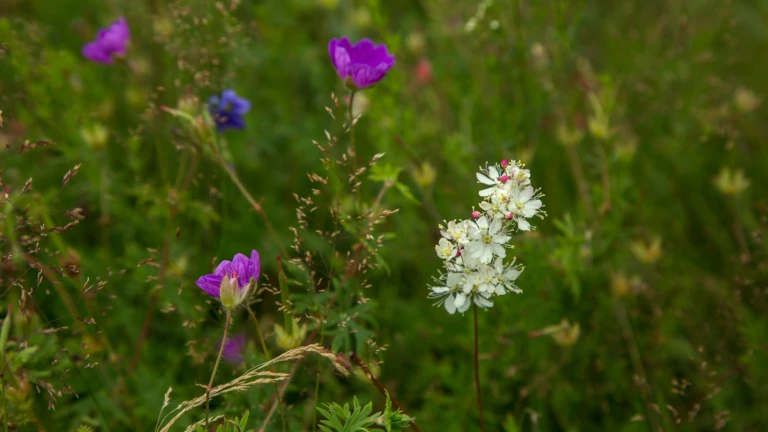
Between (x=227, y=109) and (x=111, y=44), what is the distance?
1.88ft

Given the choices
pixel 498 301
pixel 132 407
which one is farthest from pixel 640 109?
pixel 132 407

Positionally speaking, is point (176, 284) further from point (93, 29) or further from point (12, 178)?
point (93, 29)

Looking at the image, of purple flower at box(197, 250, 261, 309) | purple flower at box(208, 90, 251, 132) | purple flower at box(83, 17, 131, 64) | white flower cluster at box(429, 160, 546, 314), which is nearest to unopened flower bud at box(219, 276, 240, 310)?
purple flower at box(197, 250, 261, 309)

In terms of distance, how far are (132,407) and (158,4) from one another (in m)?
2.12

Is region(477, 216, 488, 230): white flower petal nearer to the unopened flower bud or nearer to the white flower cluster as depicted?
the white flower cluster

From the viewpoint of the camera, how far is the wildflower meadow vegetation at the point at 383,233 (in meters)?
1.57

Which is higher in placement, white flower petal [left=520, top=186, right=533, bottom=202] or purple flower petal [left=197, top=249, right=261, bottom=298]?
white flower petal [left=520, top=186, right=533, bottom=202]

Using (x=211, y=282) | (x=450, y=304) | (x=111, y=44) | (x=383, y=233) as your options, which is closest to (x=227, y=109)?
(x=111, y=44)

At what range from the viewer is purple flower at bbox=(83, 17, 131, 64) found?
2.30 metres

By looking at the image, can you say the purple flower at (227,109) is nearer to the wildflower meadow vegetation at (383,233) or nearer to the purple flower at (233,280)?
the wildflower meadow vegetation at (383,233)

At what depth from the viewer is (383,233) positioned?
1890 millimetres

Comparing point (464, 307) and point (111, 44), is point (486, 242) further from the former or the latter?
point (111, 44)

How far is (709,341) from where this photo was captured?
2240mm

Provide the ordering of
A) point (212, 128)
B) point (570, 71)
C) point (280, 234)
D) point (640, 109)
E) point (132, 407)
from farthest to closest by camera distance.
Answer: point (570, 71), point (640, 109), point (280, 234), point (132, 407), point (212, 128)
